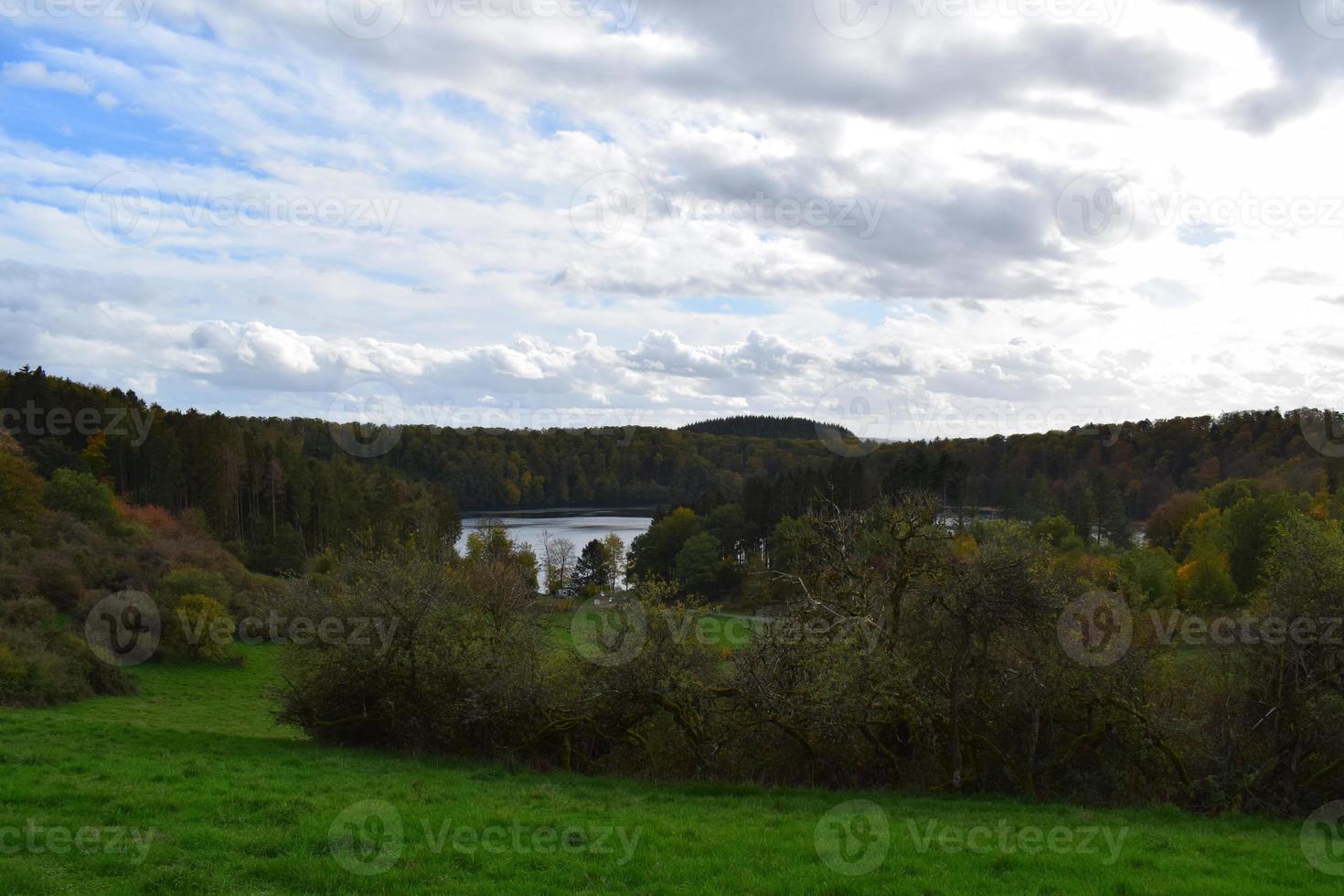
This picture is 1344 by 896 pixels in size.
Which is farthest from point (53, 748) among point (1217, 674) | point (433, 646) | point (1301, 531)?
point (1301, 531)

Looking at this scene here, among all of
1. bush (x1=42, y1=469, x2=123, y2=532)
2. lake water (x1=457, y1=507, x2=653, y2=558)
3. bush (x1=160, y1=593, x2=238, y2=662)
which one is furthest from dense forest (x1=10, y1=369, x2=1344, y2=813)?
lake water (x1=457, y1=507, x2=653, y2=558)

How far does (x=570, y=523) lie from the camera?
15138 cm

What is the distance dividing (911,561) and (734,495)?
10111cm

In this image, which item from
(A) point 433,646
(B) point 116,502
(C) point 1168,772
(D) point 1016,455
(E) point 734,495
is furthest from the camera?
(D) point 1016,455

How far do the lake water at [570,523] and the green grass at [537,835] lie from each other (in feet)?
315

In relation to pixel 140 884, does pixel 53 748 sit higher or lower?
lower

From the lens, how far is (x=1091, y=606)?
15617mm

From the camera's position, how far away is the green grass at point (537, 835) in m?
8.67

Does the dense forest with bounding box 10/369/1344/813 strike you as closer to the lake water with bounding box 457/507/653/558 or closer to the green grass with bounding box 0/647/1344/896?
the green grass with bounding box 0/647/1344/896

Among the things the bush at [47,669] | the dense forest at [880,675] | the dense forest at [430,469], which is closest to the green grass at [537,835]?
the dense forest at [880,675]

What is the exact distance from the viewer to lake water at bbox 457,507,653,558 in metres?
125

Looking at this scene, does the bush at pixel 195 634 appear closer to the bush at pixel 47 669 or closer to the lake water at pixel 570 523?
the bush at pixel 47 669

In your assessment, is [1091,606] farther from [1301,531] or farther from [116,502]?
[116,502]

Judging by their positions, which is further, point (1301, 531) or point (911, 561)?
point (911, 561)
